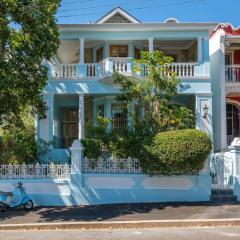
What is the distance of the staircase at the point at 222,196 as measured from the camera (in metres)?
15.5

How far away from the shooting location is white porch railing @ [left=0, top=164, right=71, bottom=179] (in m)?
15.6

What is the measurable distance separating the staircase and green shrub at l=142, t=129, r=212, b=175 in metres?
1.20

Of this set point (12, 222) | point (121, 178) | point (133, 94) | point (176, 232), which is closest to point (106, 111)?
point (133, 94)

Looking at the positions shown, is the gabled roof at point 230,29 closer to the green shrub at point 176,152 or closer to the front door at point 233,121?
the front door at point 233,121

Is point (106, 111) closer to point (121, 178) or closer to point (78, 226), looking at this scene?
point (121, 178)

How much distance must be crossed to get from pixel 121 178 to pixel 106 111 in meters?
7.98

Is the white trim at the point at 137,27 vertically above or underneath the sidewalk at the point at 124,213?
above

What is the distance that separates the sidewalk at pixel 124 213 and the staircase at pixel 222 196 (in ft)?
2.40

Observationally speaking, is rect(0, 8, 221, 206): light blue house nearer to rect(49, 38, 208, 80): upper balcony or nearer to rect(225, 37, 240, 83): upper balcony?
rect(49, 38, 208, 80): upper balcony

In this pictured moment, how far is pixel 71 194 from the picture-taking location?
1543 cm

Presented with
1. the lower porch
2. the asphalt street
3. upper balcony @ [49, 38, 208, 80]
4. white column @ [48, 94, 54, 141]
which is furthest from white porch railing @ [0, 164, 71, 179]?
upper balcony @ [49, 38, 208, 80]

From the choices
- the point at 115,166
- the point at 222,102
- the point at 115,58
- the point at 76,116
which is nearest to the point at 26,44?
the point at 115,166

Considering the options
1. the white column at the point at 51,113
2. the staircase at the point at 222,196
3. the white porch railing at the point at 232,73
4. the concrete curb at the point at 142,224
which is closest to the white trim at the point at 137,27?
the white porch railing at the point at 232,73

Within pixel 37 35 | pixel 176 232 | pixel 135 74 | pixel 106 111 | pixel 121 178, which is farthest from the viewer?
pixel 106 111
